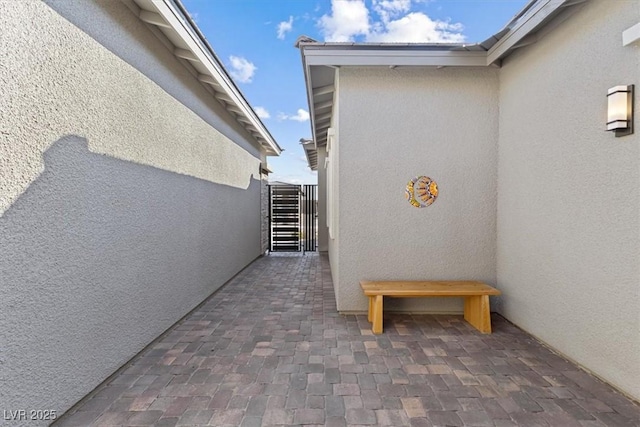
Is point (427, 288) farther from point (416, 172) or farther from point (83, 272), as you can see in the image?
point (83, 272)

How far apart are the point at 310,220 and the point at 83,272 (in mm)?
9339

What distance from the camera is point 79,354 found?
268 centimetres

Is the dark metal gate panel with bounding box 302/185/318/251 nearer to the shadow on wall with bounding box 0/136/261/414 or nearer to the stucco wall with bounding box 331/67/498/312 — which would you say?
the stucco wall with bounding box 331/67/498/312

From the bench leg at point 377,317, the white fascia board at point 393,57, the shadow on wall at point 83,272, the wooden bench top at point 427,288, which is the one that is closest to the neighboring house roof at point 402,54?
the white fascia board at point 393,57

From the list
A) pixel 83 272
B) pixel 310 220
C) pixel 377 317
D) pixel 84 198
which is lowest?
pixel 377 317

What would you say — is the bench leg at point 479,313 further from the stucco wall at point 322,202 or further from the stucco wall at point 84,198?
the stucco wall at point 322,202

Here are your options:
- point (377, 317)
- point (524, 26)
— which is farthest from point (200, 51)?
point (377, 317)

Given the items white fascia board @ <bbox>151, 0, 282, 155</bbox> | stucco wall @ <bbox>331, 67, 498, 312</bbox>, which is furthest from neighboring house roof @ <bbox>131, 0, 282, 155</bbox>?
stucco wall @ <bbox>331, 67, 498, 312</bbox>

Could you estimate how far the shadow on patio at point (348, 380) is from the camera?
2506mm

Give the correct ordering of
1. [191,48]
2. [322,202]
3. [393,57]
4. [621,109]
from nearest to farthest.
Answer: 1. [621,109]
2. [191,48]
3. [393,57]
4. [322,202]

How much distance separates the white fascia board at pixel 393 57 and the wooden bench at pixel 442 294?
3334 mm

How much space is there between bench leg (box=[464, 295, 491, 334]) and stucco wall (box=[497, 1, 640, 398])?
0.53 m

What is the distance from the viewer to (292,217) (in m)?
11.7

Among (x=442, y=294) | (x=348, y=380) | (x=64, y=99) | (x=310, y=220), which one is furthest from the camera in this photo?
(x=310, y=220)
